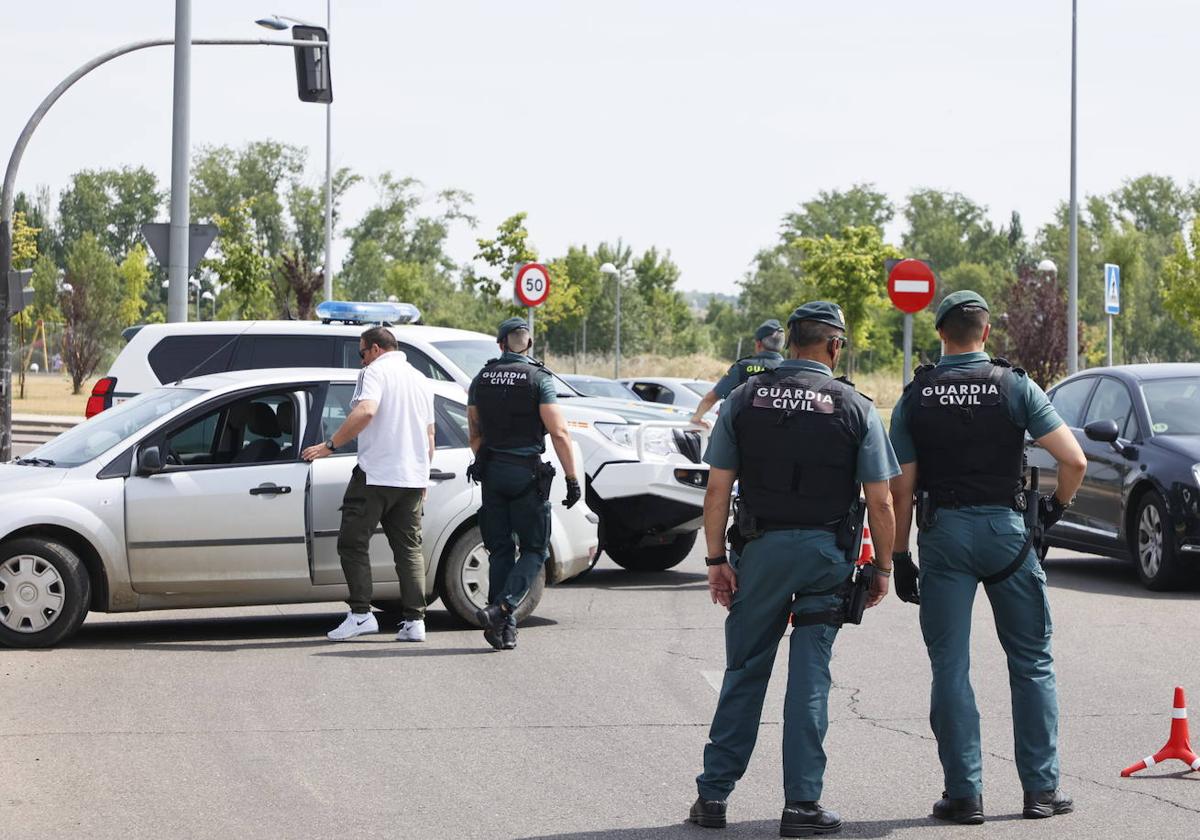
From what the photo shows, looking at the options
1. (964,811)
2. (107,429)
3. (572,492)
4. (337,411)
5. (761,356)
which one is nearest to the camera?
Answer: (964,811)

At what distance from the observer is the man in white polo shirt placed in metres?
9.94

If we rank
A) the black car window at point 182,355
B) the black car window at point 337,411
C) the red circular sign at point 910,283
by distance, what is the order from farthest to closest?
the red circular sign at point 910,283 → the black car window at point 182,355 → the black car window at point 337,411

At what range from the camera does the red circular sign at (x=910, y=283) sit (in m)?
17.7

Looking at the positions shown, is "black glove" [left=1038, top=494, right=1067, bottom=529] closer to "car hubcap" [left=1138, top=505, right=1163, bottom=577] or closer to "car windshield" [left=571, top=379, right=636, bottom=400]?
"car hubcap" [left=1138, top=505, right=1163, bottom=577]

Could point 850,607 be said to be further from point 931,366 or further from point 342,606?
point 342,606

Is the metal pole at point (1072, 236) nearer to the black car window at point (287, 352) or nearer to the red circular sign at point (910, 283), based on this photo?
the red circular sign at point (910, 283)

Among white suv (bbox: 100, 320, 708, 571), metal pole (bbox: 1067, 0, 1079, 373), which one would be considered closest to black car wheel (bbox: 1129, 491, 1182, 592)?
white suv (bbox: 100, 320, 708, 571)

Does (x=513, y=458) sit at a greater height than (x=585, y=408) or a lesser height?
lesser

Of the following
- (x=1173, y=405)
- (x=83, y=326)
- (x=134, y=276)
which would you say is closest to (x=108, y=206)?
(x=134, y=276)

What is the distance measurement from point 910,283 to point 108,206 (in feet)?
369

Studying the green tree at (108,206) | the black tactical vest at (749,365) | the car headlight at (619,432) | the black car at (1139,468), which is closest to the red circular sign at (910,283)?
the black car at (1139,468)

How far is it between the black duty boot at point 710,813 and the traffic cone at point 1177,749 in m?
1.83

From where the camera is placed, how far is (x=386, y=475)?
32.5 ft

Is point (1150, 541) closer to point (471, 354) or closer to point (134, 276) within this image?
point (471, 354)
